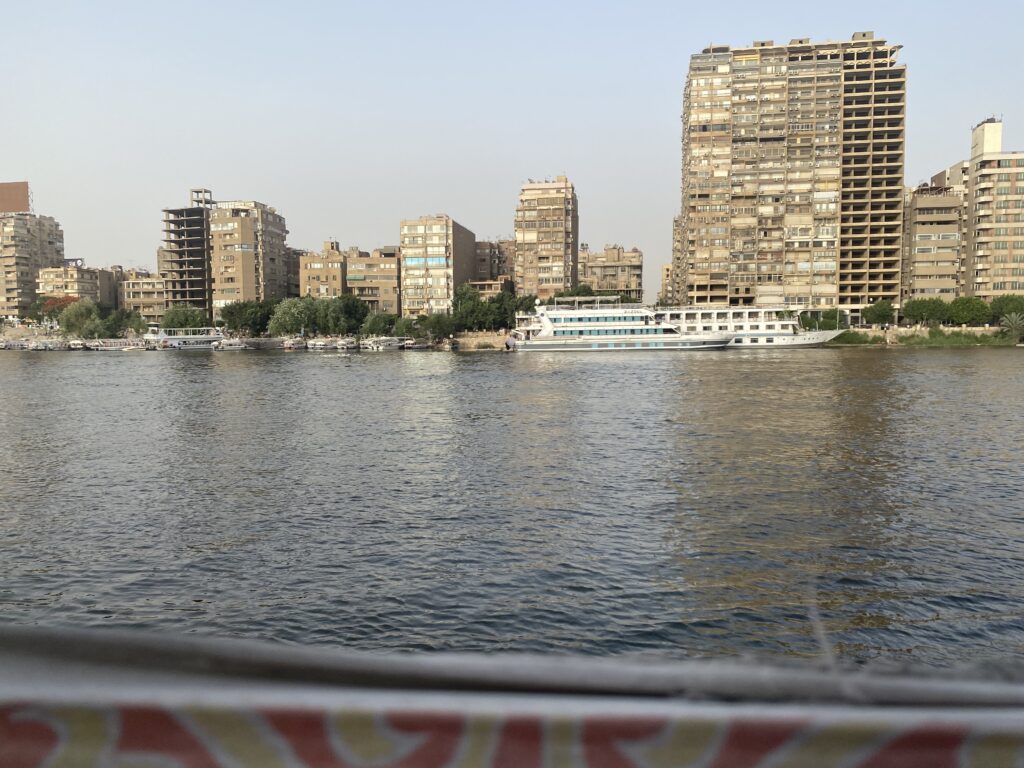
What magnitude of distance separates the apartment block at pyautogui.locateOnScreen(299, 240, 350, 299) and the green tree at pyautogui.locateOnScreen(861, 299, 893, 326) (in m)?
79.7

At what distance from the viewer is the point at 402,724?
1807 mm

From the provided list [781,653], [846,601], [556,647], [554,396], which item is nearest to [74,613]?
[556,647]

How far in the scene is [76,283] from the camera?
155 m

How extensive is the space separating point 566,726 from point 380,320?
121 m

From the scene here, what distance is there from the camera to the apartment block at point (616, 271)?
145500 mm

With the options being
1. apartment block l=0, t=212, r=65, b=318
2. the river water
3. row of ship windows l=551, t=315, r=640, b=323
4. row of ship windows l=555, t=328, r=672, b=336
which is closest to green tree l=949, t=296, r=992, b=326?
row of ship windows l=555, t=328, r=672, b=336

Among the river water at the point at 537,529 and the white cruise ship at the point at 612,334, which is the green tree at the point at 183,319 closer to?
the white cruise ship at the point at 612,334

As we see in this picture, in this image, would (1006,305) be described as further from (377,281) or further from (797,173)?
(377,281)

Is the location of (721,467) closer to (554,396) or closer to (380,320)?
(554,396)

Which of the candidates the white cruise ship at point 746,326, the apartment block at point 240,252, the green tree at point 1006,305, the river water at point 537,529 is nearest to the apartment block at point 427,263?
the apartment block at point 240,252

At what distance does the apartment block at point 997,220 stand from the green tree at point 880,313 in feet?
43.5

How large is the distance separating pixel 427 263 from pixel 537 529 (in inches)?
4699

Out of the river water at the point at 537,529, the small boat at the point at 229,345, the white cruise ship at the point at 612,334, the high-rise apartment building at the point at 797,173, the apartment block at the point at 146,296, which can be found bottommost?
the river water at the point at 537,529

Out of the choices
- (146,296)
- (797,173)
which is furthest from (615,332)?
(146,296)
